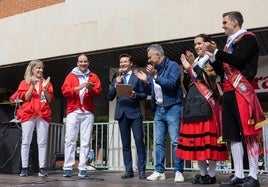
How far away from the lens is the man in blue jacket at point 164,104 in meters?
5.25

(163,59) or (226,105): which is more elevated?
(163,59)

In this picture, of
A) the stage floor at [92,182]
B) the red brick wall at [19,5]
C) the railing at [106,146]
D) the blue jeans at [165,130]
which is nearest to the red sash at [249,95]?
the stage floor at [92,182]

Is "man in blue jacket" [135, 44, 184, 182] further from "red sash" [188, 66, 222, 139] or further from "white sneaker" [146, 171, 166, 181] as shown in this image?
"red sash" [188, 66, 222, 139]

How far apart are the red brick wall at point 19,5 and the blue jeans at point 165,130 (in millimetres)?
5225

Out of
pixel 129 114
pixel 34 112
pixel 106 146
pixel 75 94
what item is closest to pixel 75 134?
pixel 75 94

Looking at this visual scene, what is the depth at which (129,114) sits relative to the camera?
579cm

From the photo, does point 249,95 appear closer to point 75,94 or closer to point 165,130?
point 165,130

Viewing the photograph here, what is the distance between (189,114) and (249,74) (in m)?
0.97

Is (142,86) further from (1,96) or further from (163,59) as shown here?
(1,96)

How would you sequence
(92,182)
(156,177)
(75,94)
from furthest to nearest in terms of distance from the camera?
(75,94) → (156,177) → (92,182)

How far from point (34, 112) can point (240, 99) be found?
135 inches

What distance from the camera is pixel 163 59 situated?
5500 millimetres

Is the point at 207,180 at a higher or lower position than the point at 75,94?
lower

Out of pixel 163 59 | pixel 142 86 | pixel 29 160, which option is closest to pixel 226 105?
pixel 163 59
